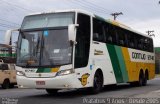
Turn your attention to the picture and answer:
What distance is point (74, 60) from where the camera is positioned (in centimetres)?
1594

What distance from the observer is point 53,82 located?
15.6 metres

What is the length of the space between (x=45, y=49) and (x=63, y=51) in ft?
2.46

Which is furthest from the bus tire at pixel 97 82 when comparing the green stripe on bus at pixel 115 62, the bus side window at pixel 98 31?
the green stripe on bus at pixel 115 62

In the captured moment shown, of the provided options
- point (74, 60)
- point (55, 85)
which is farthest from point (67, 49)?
point (55, 85)

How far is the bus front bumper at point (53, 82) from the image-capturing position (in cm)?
1557

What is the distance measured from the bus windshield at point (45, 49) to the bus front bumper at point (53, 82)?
1.83 ft

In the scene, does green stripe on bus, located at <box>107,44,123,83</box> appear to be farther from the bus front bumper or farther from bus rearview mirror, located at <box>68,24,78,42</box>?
bus rearview mirror, located at <box>68,24,78,42</box>

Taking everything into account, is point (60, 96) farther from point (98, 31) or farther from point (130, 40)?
point (130, 40)

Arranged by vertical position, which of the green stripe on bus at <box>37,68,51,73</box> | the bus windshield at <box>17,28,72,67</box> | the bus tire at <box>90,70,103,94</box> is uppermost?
the bus windshield at <box>17,28,72,67</box>

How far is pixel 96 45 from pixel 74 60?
2.59m

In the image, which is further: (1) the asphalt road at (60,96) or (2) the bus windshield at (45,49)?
(2) the bus windshield at (45,49)

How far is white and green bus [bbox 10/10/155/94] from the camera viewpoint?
51.6 ft

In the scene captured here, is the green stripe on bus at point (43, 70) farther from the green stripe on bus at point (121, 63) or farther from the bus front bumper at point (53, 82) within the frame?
the green stripe on bus at point (121, 63)

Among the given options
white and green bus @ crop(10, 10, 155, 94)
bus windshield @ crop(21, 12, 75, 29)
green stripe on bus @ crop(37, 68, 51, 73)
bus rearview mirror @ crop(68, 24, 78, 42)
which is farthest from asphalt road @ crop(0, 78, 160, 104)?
bus windshield @ crop(21, 12, 75, 29)
